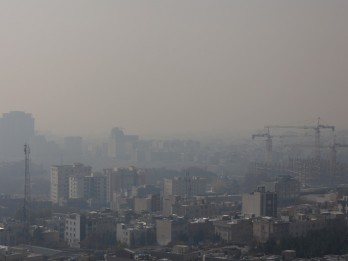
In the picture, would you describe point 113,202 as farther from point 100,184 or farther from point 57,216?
point 57,216

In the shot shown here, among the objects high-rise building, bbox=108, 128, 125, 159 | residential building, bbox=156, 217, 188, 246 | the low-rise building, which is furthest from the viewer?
high-rise building, bbox=108, 128, 125, 159

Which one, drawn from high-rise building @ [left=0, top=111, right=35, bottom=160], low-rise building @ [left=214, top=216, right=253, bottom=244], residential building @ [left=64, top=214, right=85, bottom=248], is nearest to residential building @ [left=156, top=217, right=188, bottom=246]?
low-rise building @ [left=214, top=216, right=253, bottom=244]

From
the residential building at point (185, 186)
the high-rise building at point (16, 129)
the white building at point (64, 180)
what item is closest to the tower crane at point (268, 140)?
the residential building at point (185, 186)

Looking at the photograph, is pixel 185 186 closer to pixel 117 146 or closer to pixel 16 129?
pixel 117 146

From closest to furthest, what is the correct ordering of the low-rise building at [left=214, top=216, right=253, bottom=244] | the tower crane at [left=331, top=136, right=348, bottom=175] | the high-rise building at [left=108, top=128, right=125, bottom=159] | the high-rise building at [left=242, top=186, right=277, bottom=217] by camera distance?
1. the low-rise building at [left=214, top=216, right=253, bottom=244]
2. the high-rise building at [left=242, top=186, right=277, bottom=217]
3. the tower crane at [left=331, top=136, right=348, bottom=175]
4. the high-rise building at [left=108, top=128, right=125, bottom=159]

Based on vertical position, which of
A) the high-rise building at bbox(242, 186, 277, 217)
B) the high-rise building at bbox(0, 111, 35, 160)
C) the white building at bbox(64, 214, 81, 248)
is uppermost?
the high-rise building at bbox(0, 111, 35, 160)

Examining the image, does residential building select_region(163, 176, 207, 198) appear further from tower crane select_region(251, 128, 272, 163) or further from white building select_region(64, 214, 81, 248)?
tower crane select_region(251, 128, 272, 163)

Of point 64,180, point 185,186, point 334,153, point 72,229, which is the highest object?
point 334,153

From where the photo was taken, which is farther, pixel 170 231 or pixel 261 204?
pixel 261 204

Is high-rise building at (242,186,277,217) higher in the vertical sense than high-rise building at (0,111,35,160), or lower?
lower

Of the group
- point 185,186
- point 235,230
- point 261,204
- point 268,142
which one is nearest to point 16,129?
point 268,142

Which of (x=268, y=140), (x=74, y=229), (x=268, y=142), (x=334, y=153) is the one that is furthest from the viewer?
(x=268, y=142)
